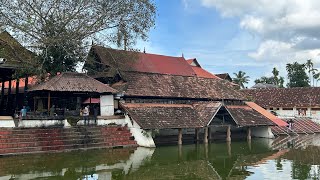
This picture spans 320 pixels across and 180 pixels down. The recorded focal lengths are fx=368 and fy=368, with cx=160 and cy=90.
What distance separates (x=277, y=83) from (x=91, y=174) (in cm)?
6633

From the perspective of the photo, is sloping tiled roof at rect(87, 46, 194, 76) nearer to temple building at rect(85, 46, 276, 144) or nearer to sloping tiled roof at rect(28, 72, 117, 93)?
temple building at rect(85, 46, 276, 144)

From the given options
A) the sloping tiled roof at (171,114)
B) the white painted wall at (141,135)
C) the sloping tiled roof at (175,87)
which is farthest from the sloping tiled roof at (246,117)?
the white painted wall at (141,135)

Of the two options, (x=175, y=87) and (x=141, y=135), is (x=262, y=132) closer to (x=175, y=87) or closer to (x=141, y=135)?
(x=175, y=87)

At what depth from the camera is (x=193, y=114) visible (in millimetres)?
22812

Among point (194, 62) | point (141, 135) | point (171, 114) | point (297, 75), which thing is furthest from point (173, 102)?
point (297, 75)

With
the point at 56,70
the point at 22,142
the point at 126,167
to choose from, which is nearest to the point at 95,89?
the point at 56,70

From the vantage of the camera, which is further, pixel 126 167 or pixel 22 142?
pixel 22 142

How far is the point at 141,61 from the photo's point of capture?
29.4m

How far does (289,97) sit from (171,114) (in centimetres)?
2299

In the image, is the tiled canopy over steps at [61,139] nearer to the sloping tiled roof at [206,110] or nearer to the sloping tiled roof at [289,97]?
the sloping tiled roof at [206,110]

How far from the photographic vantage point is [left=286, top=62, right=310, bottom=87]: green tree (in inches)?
2420

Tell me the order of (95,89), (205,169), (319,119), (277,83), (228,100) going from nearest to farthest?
(205,169)
(95,89)
(228,100)
(319,119)
(277,83)

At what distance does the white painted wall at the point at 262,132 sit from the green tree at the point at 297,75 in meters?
37.7

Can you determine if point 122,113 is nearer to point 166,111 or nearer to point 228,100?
point 166,111
